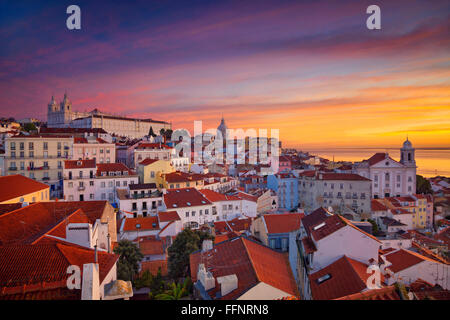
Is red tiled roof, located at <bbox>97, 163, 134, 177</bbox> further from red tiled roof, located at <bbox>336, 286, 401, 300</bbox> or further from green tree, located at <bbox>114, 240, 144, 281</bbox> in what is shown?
red tiled roof, located at <bbox>336, 286, 401, 300</bbox>

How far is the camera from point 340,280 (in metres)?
5.75

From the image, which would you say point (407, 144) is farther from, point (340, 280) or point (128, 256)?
point (128, 256)

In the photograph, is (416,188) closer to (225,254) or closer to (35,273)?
(225,254)

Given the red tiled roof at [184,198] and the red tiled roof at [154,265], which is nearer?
the red tiled roof at [154,265]

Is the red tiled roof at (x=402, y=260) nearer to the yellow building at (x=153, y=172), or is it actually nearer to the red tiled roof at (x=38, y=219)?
the red tiled roof at (x=38, y=219)

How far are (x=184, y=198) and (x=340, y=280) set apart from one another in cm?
1375

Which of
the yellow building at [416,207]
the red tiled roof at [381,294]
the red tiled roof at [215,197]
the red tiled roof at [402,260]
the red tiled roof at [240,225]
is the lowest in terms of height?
the yellow building at [416,207]

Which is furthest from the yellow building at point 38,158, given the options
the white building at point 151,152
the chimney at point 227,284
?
the chimney at point 227,284

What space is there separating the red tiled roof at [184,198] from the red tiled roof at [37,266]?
1271cm

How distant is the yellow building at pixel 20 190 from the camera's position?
1183 cm

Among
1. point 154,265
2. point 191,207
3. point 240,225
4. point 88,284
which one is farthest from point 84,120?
point 88,284

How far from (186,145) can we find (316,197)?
19.2m

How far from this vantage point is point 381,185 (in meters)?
31.1

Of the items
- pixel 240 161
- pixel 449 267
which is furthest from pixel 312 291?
pixel 240 161
